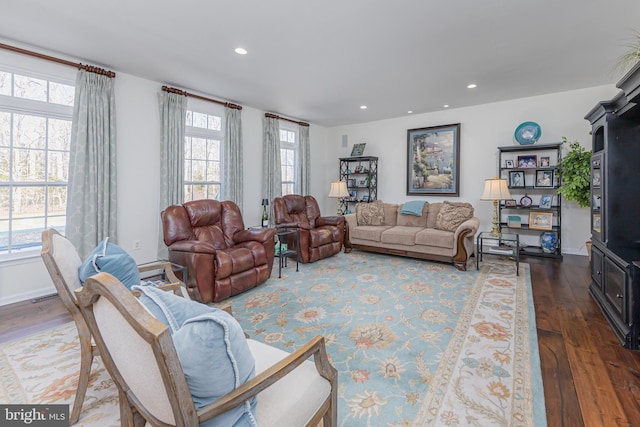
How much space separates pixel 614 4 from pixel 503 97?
2699mm

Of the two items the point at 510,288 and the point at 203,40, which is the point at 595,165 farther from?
the point at 203,40

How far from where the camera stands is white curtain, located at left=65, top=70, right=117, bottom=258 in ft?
11.2

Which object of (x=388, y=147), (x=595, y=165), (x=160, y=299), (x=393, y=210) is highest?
(x=388, y=147)

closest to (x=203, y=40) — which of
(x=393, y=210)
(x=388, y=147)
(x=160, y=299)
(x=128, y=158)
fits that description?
(x=128, y=158)

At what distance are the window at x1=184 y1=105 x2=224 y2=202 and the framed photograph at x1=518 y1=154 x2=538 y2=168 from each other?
5.11 metres

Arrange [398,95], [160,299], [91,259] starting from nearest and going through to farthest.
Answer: [160,299]
[91,259]
[398,95]

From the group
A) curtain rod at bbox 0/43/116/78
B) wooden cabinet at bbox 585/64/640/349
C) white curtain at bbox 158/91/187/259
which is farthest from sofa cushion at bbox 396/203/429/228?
curtain rod at bbox 0/43/116/78

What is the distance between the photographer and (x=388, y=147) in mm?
6684

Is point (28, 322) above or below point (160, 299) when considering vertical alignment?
below

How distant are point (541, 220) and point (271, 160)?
4841 millimetres

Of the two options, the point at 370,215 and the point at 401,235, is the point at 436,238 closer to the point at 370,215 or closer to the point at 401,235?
the point at 401,235

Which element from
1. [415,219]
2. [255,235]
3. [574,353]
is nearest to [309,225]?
[255,235]

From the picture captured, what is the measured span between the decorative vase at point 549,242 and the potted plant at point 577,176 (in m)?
0.57

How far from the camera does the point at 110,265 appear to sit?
1.77 meters
